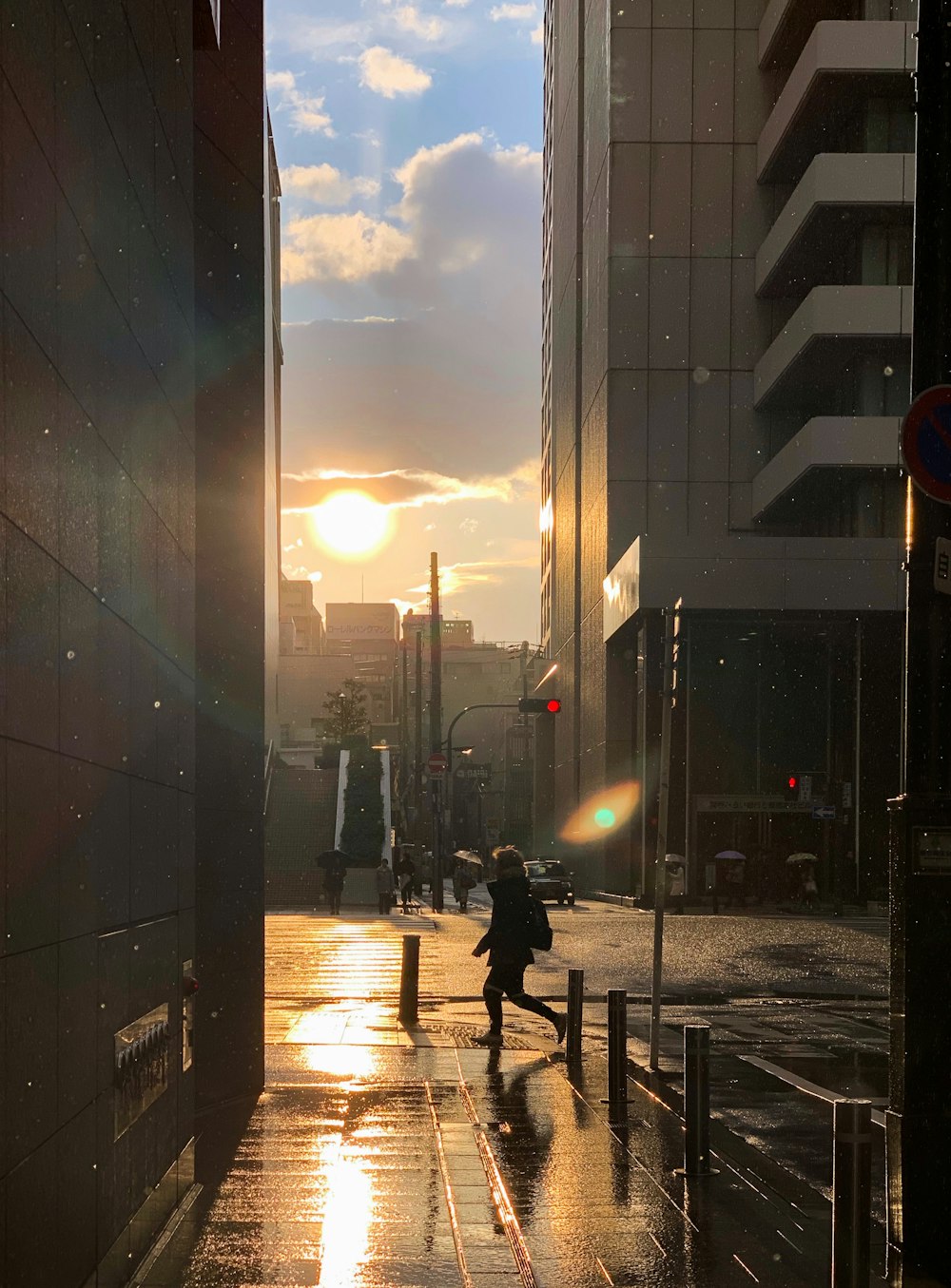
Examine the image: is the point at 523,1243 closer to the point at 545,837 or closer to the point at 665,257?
the point at 665,257

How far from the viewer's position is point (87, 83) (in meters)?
6.17

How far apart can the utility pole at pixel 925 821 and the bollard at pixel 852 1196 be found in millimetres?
641

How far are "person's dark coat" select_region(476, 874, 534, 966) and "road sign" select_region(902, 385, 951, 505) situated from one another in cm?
873

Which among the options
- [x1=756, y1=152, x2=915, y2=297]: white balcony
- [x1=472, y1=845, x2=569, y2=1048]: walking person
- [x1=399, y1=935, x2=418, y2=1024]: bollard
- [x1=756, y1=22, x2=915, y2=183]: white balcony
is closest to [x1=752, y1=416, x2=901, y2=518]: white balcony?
[x1=756, y1=152, x2=915, y2=297]: white balcony

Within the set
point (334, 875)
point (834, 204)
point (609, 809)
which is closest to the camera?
point (334, 875)

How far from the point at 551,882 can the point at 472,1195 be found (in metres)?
40.5

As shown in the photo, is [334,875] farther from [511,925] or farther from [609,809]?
[511,925]

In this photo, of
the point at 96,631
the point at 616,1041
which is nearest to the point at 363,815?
the point at 616,1041

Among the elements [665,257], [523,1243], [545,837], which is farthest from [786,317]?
[523,1243]

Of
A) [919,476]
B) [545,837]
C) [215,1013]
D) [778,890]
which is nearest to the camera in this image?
[919,476]

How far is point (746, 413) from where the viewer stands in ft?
188

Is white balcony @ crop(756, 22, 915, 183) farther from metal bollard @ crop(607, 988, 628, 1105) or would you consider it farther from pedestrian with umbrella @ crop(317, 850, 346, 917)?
metal bollard @ crop(607, 988, 628, 1105)

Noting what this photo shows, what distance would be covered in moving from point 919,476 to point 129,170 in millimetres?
3672

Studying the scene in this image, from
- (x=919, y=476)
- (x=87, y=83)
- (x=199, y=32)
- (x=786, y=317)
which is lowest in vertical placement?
(x=919, y=476)
